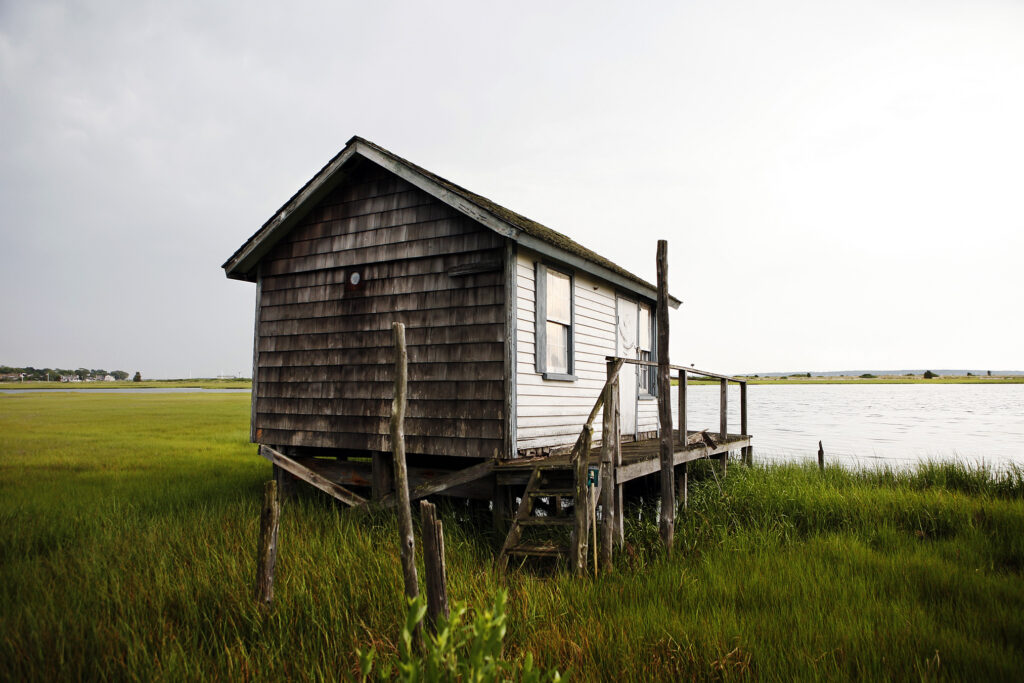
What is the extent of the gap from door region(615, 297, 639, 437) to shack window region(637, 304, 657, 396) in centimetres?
49

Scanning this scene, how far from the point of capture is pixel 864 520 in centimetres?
968

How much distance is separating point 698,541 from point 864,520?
11.1 ft

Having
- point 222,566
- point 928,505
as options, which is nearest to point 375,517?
point 222,566

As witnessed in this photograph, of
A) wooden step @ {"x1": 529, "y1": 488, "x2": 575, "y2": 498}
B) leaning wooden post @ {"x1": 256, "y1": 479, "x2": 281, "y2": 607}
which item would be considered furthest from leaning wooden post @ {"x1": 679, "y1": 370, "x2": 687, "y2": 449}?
leaning wooden post @ {"x1": 256, "y1": 479, "x2": 281, "y2": 607}

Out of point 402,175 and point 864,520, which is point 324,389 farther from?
point 864,520

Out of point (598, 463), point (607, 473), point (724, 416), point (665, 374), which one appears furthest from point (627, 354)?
point (607, 473)

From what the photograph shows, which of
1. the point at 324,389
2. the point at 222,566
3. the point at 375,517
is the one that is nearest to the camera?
the point at 222,566

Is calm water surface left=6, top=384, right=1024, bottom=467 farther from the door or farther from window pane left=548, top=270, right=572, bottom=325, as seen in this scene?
window pane left=548, top=270, right=572, bottom=325

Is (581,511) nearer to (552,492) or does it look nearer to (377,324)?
(552,492)

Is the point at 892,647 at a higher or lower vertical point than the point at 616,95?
lower

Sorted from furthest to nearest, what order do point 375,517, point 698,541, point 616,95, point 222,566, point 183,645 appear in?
point 616,95 → point 375,517 → point 698,541 → point 222,566 → point 183,645

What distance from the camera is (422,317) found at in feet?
31.3

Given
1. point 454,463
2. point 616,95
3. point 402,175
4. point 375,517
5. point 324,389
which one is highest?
point 616,95

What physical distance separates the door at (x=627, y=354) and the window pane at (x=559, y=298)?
223 centimetres
